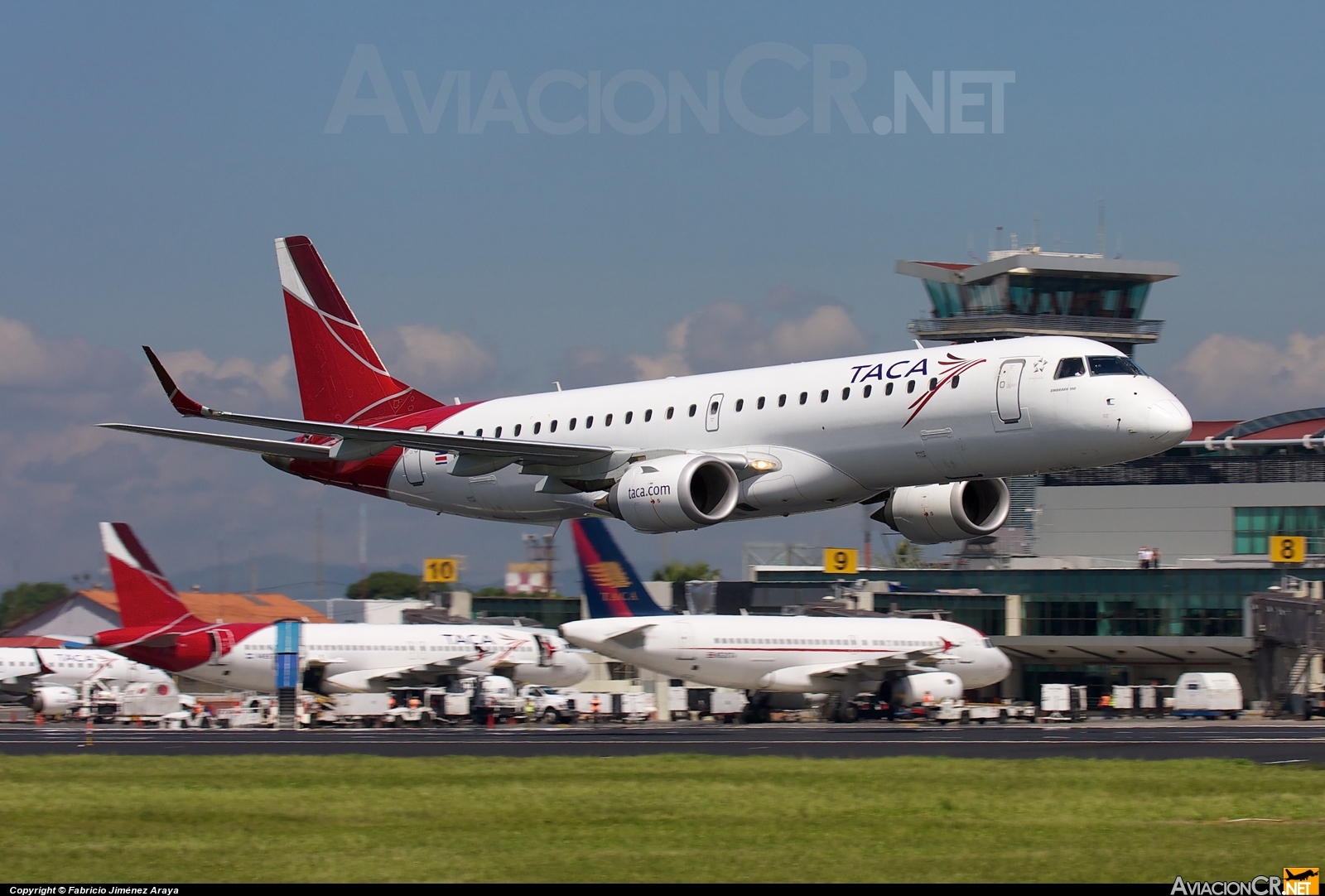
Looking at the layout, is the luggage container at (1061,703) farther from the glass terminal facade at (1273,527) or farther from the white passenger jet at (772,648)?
the glass terminal facade at (1273,527)

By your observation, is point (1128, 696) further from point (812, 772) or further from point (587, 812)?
point (587, 812)

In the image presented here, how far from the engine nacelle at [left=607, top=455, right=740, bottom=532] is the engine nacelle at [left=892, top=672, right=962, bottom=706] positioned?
31.1 meters

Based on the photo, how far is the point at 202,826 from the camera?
25.7m

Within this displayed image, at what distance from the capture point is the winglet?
35.3 meters

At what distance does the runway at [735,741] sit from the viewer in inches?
1753

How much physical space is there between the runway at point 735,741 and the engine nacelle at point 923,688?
9.41 feet

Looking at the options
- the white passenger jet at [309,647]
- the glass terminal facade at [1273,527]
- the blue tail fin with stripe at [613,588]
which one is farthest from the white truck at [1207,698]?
the glass terminal facade at [1273,527]

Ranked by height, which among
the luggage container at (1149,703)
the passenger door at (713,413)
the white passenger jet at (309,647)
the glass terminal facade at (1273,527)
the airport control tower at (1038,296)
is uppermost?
the airport control tower at (1038,296)

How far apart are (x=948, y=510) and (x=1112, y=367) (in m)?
6.95

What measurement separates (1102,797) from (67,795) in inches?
789

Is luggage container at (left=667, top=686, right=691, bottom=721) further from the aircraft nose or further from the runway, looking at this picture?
the aircraft nose

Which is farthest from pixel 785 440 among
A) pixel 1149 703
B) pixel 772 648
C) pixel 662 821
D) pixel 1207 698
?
pixel 1149 703

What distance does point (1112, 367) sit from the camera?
33031mm

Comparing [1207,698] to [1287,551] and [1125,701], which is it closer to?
[1125,701]
